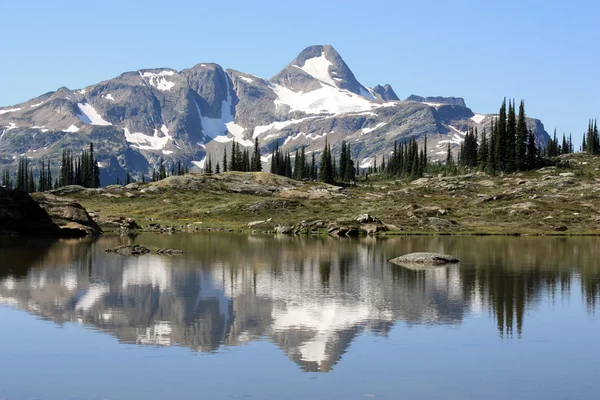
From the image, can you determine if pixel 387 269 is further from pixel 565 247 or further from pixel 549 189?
pixel 549 189

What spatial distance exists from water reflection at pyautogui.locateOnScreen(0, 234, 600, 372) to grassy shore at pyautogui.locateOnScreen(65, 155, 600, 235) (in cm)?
3974

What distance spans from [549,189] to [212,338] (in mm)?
131029

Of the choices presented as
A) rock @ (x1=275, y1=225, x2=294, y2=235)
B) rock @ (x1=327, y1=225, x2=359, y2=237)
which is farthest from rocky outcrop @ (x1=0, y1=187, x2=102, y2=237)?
rock @ (x1=327, y1=225, x2=359, y2=237)

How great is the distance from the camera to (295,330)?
31.7 metres

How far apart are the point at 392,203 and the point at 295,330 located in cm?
10826

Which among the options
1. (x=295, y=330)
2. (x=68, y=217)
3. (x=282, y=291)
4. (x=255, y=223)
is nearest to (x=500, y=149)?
(x=255, y=223)

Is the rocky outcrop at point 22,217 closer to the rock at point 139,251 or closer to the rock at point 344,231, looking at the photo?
the rock at point 139,251

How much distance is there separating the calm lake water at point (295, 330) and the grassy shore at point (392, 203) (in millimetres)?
55385

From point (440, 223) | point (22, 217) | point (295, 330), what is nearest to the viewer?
point (295, 330)

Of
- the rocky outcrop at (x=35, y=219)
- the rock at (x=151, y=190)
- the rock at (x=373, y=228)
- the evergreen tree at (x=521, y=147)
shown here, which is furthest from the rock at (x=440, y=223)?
the evergreen tree at (x=521, y=147)

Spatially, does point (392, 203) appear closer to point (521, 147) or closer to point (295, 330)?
point (521, 147)

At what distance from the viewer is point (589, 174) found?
167500 millimetres

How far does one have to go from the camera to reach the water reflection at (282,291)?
3148cm

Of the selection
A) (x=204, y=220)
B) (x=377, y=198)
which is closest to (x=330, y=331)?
(x=204, y=220)
